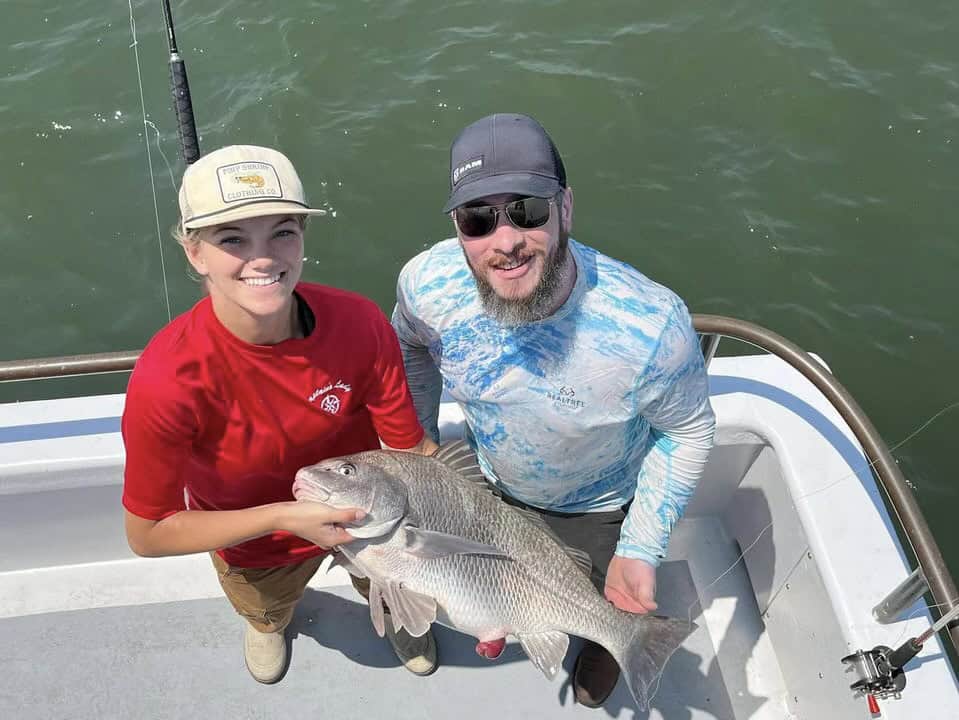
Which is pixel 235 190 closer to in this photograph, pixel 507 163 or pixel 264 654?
pixel 507 163

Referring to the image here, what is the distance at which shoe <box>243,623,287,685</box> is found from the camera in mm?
3449

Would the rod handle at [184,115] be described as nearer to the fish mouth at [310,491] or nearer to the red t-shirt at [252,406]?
the red t-shirt at [252,406]

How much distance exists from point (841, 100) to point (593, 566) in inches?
262

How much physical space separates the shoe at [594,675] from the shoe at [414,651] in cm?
67

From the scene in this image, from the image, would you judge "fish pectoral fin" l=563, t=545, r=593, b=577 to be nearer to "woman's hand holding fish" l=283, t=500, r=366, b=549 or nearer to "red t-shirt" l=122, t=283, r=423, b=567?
"red t-shirt" l=122, t=283, r=423, b=567

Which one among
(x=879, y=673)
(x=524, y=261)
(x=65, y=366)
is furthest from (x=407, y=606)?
(x=65, y=366)

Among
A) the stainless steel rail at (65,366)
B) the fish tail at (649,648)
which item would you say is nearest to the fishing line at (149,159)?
the stainless steel rail at (65,366)

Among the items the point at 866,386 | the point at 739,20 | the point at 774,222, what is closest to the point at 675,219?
the point at 774,222

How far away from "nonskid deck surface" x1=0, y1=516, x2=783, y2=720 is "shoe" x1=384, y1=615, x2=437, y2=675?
7cm

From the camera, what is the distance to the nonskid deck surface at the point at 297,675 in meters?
3.43

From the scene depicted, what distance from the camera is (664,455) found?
2.78m

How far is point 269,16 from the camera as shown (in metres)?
8.98

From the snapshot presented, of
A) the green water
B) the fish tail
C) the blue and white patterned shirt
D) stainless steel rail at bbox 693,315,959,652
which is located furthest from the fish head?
the green water

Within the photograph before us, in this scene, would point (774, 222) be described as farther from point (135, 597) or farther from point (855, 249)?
point (135, 597)
